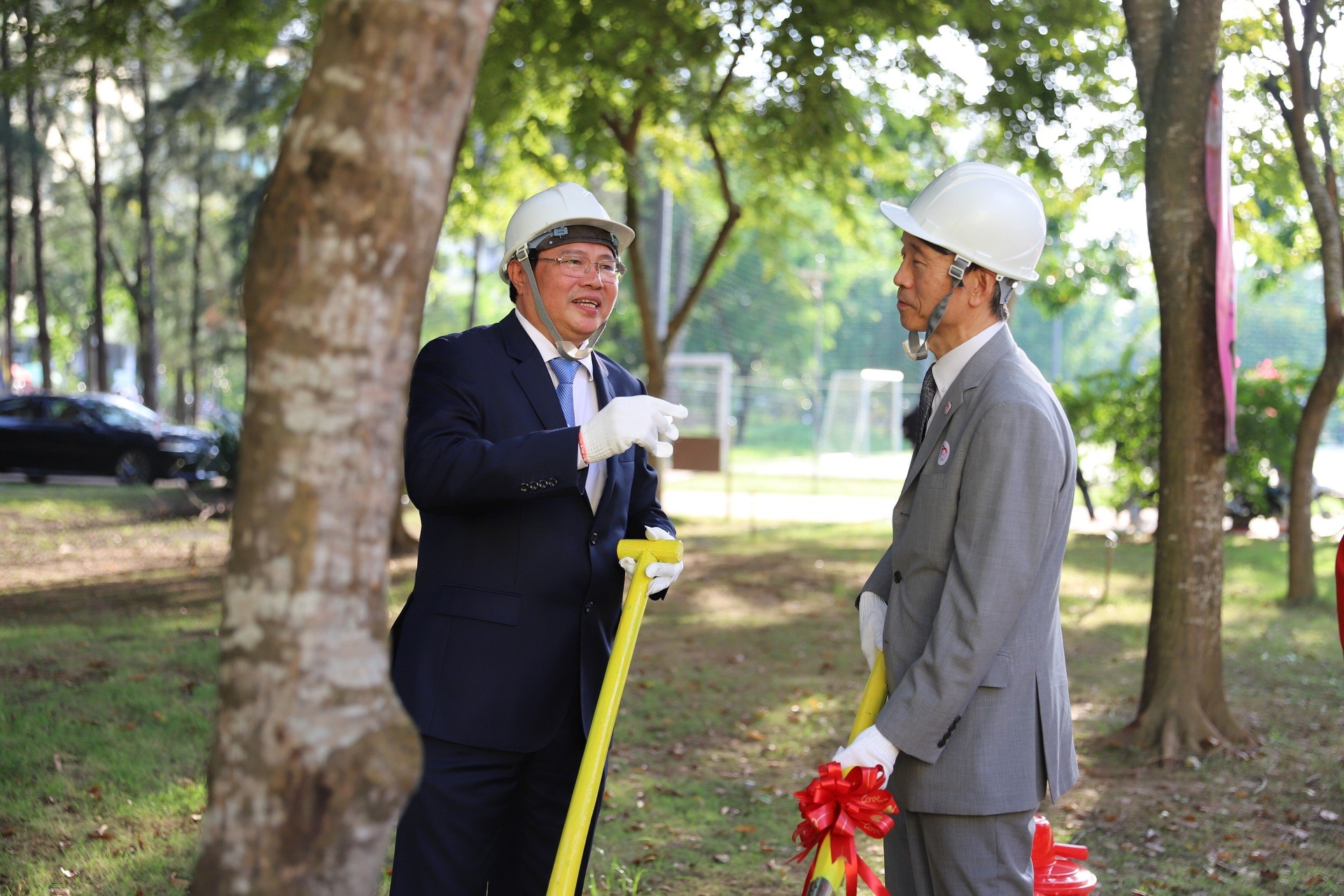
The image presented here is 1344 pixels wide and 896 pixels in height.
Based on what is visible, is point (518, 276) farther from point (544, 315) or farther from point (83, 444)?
point (83, 444)

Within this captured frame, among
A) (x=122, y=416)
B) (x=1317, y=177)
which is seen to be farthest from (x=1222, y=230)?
(x=122, y=416)

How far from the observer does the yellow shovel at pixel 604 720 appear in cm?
236

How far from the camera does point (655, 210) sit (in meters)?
42.5

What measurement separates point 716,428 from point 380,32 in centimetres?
2914

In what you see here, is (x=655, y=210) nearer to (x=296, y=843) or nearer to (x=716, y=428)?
(x=716, y=428)

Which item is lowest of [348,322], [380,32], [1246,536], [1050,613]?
[1246,536]

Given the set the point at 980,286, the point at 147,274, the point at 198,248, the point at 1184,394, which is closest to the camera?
the point at 980,286

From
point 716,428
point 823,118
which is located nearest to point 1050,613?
point 823,118

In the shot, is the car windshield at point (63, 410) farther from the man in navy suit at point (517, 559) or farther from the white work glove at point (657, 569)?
the white work glove at point (657, 569)

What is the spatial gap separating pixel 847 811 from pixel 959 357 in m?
1.05

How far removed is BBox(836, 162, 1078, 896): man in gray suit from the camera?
234 centimetres

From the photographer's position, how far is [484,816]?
2.78 metres

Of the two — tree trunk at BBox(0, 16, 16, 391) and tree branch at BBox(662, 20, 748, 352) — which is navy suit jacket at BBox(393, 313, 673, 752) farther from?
tree trunk at BBox(0, 16, 16, 391)

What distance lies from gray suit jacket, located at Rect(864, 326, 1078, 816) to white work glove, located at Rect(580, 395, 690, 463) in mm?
611
